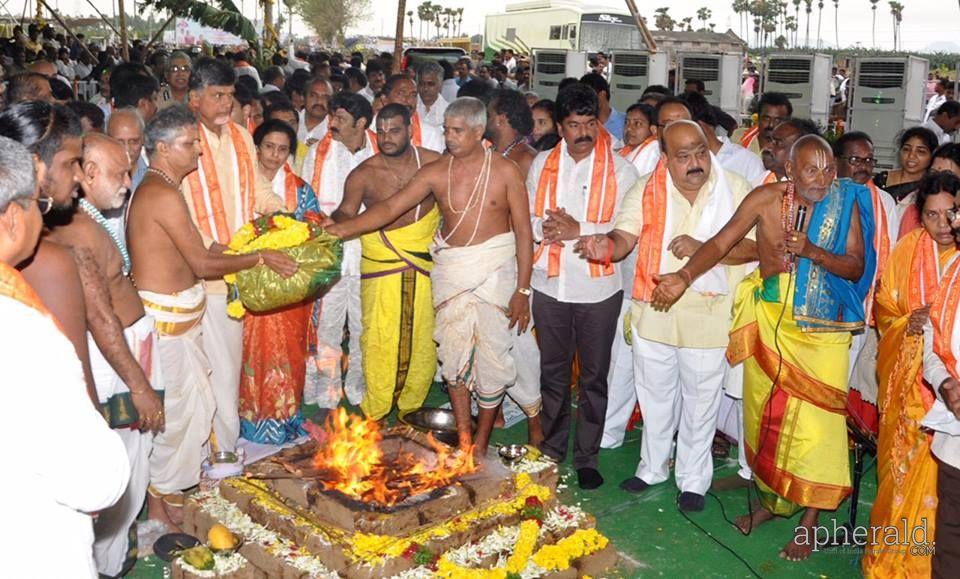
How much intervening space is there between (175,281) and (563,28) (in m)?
28.9

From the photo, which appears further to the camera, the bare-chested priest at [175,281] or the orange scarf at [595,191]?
the orange scarf at [595,191]

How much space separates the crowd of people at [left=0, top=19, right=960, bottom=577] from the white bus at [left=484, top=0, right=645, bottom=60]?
2448 centimetres

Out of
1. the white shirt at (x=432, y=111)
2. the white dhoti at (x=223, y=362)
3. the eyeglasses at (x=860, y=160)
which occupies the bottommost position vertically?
the white dhoti at (x=223, y=362)

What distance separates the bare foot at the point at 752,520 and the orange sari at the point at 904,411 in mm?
631

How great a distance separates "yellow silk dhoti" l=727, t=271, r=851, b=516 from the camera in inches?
189

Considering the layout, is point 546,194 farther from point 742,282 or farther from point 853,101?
point 853,101

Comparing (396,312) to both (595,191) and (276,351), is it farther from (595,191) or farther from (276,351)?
(595,191)

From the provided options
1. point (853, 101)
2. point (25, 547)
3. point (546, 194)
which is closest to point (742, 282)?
point (546, 194)

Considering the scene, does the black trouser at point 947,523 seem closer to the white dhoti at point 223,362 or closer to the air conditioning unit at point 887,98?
the white dhoti at point 223,362

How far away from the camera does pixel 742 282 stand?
5172 mm

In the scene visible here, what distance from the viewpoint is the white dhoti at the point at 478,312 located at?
549 centimetres

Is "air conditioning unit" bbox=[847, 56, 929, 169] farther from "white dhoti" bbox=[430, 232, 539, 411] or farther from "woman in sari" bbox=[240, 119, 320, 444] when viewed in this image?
"woman in sari" bbox=[240, 119, 320, 444]

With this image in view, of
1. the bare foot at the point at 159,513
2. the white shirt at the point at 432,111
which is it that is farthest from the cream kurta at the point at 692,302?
the white shirt at the point at 432,111

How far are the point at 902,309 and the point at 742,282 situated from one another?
0.85m
